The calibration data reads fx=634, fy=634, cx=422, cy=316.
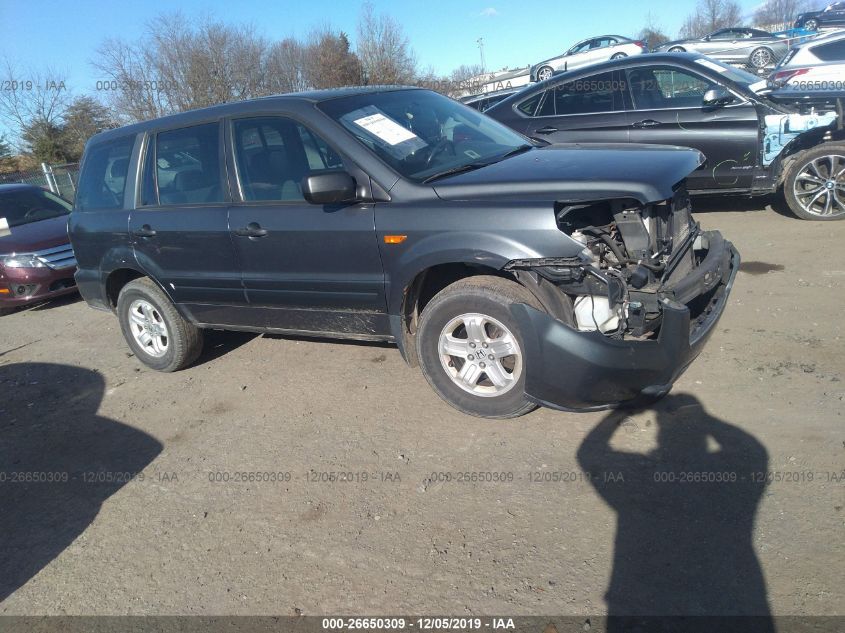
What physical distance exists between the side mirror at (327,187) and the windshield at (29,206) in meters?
6.87

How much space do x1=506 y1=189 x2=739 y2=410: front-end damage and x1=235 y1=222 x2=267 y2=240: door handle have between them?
1692mm

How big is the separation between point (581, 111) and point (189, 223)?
4.97m

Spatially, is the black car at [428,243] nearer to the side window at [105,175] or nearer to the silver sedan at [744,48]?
the side window at [105,175]

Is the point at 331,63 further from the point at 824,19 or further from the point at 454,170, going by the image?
the point at 454,170

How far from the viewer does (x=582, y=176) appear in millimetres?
3279

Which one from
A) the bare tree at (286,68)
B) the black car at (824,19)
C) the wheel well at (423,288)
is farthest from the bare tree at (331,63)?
the wheel well at (423,288)

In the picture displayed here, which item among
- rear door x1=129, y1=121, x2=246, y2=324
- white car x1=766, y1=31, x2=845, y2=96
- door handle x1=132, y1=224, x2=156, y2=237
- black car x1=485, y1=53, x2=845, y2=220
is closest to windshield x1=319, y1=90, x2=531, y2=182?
rear door x1=129, y1=121, x2=246, y2=324

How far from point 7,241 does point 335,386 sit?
5744 mm

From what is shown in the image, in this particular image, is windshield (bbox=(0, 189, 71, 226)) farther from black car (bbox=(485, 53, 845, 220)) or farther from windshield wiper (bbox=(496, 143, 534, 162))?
windshield wiper (bbox=(496, 143, 534, 162))

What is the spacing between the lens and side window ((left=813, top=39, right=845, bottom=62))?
11242 millimetres

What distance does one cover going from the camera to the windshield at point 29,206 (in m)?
8.55

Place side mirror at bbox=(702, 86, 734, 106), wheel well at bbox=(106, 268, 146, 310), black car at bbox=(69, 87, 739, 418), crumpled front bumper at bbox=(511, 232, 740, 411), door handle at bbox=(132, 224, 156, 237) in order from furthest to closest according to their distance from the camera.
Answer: side mirror at bbox=(702, 86, 734, 106), wheel well at bbox=(106, 268, 146, 310), door handle at bbox=(132, 224, 156, 237), black car at bbox=(69, 87, 739, 418), crumpled front bumper at bbox=(511, 232, 740, 411)

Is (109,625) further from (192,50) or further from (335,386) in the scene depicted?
(192,50)

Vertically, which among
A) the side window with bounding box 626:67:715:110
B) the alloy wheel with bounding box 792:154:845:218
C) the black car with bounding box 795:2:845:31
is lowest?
the alloy wheel with bounding box 792:154:845:218
